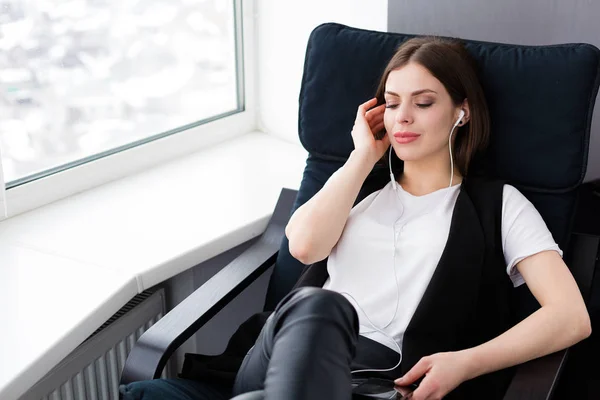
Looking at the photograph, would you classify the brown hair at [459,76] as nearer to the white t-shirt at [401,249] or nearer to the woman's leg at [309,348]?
the white t-shirt at [401,249]

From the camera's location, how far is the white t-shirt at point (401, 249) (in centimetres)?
148

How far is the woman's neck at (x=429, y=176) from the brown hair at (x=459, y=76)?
27 millimetres

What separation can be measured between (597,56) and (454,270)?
1.63 ft

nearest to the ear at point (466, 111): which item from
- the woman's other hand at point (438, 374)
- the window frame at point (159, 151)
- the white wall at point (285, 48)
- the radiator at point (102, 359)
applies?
the woman's other hand at point (438, 374)

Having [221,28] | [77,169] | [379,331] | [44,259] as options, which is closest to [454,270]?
[379,331]

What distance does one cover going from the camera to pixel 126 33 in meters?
2.10

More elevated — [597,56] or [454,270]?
[597,56]

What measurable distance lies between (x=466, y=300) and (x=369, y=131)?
40cm

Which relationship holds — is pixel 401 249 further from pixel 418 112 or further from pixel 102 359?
pixel 102 359

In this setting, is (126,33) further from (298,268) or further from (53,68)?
(298,268)

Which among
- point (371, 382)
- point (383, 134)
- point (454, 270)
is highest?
point (383, 134)

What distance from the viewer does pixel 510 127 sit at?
158 centimetres

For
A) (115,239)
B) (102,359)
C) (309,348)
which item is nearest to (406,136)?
(309,348)

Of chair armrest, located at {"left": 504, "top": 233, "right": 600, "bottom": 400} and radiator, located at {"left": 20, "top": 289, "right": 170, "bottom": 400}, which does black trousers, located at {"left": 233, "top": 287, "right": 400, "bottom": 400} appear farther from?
radiator, located at {"left": 20, "top": 289, "right": 170, "bottom": 400}
